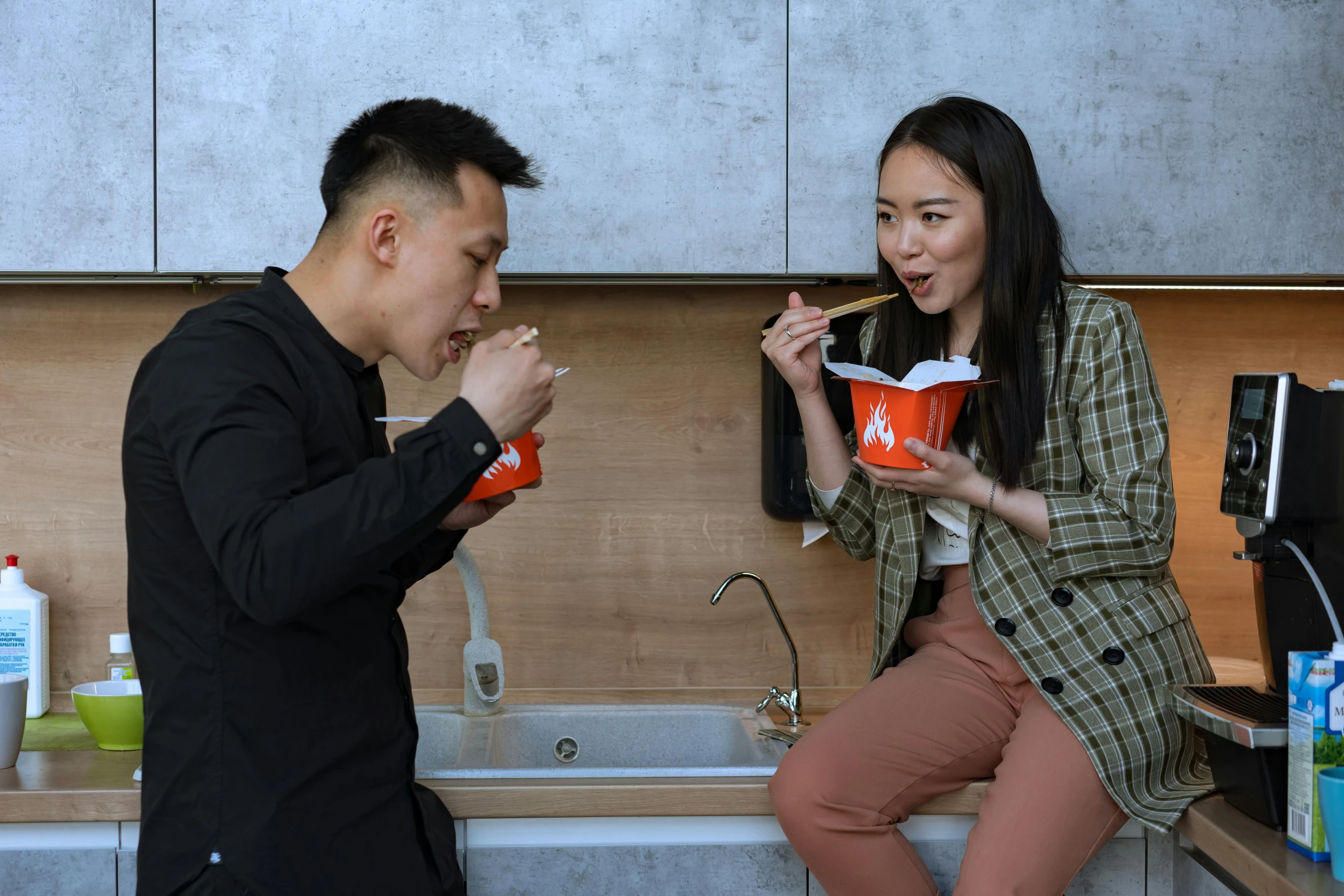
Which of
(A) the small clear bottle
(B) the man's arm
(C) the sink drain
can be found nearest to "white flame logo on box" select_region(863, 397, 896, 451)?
(B) the man's arm

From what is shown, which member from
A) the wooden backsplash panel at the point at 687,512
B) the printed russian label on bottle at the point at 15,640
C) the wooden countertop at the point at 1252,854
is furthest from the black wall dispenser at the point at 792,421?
the printed russian label on bottle at the point at 15,640

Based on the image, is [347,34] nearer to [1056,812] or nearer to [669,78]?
[669,78]

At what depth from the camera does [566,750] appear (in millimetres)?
1882

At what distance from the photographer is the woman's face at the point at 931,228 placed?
55.7 inches

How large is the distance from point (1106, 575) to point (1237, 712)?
0.70ft

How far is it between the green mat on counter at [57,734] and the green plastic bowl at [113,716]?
44 millimetres

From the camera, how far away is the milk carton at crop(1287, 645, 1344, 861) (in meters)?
1.16

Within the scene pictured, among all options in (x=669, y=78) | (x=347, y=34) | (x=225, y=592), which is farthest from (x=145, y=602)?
(x=669, y=78)

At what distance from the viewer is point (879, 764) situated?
1.37 metres

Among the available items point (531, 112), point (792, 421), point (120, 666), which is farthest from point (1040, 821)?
point (120, 666)

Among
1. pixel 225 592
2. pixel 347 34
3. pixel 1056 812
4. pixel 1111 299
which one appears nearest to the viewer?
pixel 225 592

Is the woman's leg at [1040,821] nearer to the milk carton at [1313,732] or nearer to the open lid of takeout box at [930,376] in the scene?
the milk carton at [1313,732]

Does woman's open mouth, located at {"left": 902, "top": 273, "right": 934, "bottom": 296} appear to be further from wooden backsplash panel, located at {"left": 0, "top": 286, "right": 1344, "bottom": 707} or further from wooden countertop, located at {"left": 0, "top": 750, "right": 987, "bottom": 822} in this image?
wooden countertop, located at {"left": 0, "top": 750, "right": 987, "bottom": 822}

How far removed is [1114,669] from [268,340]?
1.01m
